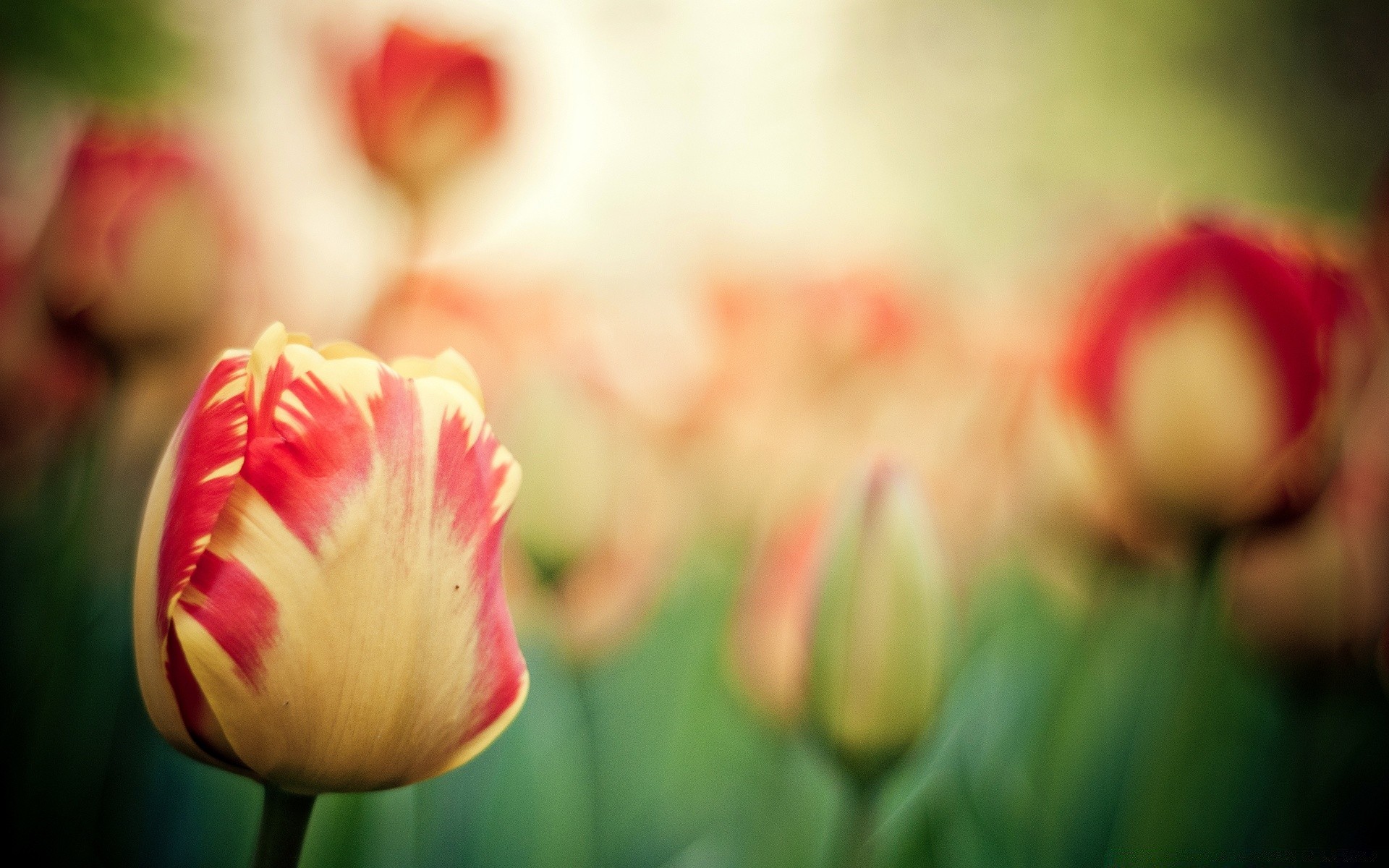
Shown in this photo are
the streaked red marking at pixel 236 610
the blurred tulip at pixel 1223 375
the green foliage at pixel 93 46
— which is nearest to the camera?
the streaked red marking at pixel 236 610

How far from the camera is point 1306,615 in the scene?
1.11ft

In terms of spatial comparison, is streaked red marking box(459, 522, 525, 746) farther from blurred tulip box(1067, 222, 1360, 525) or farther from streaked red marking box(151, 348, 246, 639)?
blurred tulip box(1067, 222, 1360, 525)

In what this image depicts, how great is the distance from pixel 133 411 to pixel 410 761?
0.82 feet

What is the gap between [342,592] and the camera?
15cm

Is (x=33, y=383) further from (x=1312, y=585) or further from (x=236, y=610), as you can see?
(x=1312, y=585)

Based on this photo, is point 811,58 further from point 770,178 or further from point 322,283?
point 322,283

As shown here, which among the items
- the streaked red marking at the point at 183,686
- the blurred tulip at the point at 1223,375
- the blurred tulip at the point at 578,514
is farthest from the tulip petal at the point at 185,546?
the blurred tulip at the point at 1223,375

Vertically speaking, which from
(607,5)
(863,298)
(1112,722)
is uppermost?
(607,5)

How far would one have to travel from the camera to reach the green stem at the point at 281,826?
162 mm

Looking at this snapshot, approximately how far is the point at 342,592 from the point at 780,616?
0.56 ft

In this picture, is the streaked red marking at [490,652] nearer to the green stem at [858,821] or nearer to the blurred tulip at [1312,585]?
the green stem at [858,821]

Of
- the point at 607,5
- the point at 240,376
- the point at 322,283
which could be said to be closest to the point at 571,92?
the point at 607,5

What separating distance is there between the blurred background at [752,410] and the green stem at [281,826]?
4.5 inches

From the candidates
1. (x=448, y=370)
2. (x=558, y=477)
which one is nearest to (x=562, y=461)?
(x=558, y=477)
